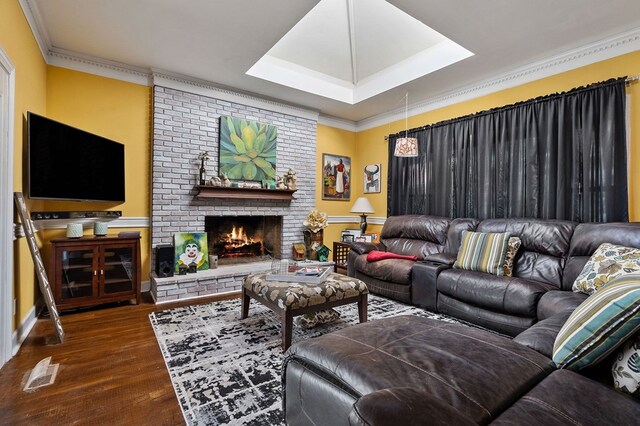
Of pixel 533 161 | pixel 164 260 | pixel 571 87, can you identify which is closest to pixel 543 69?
pixel 571 87

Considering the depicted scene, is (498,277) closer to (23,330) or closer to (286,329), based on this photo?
(286,329)

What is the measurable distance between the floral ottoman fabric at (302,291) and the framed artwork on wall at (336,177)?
288cm

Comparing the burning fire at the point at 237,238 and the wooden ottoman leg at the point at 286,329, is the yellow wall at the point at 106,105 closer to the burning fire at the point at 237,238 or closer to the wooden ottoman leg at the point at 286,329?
the burning fire at the point at 237,238

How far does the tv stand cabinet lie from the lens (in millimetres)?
2924

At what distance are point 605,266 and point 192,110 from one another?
4.44 metres

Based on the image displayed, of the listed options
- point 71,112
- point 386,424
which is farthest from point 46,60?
point 386,424

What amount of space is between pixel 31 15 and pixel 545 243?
4.95 metres

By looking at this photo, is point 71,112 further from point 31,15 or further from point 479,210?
point 479,210

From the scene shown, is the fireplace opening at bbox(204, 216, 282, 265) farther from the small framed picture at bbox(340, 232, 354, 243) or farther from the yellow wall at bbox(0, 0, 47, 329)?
the yellow wall at bbox(0, 0, 47, 329)

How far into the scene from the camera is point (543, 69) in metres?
3.34

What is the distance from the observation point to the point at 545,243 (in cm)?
290

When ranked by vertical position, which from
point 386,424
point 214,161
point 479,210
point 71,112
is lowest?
point 386,424

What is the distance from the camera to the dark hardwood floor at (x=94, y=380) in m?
1.57

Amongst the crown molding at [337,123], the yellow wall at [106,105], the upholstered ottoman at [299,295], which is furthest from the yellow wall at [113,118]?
the crown molding at [337,123]
